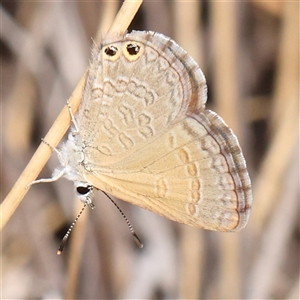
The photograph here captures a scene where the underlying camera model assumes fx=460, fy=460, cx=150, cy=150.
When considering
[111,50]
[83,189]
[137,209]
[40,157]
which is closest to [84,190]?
[83,189]

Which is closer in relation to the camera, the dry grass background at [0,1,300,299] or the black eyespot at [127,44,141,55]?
the black eyespot at [127,44,141,55]

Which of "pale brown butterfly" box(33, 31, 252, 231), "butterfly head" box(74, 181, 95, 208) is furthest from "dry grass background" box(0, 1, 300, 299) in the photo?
"pale brown butterfly" box(33, 31, 252, 231)

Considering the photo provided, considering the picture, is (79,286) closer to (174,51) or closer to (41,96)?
(41,96)

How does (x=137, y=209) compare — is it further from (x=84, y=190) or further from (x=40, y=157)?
(x=40, y=157)

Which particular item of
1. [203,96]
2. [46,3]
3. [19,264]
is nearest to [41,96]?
[46,3]

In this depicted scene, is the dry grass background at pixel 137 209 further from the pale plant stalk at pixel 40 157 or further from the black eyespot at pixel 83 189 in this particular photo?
the pale plant stalk at pixel 40 157

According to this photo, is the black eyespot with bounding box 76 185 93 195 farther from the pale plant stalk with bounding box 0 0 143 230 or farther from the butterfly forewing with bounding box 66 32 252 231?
the pale plant stalk with bounding box 0 0 143 230
